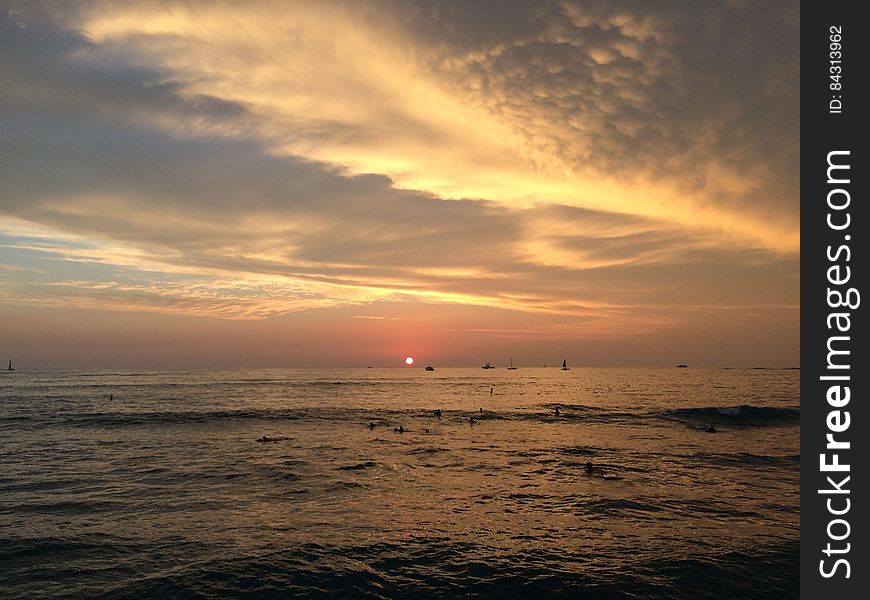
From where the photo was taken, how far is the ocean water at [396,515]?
17672 millimetres

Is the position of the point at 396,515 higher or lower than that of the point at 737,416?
higher

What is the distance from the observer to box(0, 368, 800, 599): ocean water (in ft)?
58.0

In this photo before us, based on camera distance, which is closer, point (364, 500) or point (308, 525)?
point (308, 525)

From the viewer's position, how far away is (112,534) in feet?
73.0

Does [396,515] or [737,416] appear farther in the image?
[737,416]

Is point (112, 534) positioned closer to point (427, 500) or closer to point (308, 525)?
point (308, 525)

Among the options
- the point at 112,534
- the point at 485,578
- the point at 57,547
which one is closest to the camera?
the point at 485,578

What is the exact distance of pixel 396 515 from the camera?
25188mm

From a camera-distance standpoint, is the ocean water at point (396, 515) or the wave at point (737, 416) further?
the wave at point (737, 416)

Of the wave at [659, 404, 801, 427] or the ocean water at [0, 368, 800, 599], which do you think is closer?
the ocean water at [0, 368, 800, 599]
